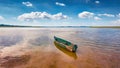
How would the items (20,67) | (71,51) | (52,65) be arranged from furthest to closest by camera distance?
(71,51)
(52,65)
(20,67)

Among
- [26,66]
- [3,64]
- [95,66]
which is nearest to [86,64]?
[95,66]

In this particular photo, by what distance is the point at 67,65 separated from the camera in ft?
38.1

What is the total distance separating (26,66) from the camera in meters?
10.9

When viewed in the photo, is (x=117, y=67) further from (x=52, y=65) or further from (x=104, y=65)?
(x=52, y=65)

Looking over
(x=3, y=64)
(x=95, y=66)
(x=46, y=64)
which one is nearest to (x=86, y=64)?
(x=95, y=66)

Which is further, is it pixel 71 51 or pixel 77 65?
pixel 71 51

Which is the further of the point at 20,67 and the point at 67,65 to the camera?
the point at 67,65

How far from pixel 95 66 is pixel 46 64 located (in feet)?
14.8

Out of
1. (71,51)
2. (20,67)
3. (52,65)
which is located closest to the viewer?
(20,67)

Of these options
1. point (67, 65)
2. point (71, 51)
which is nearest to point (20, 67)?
point (67, 65)

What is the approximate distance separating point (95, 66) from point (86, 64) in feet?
2.82

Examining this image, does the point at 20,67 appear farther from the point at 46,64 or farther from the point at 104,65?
the point at 104,65

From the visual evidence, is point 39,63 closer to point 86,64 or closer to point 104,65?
point 86,64

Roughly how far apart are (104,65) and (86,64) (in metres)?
Result: 1.66
